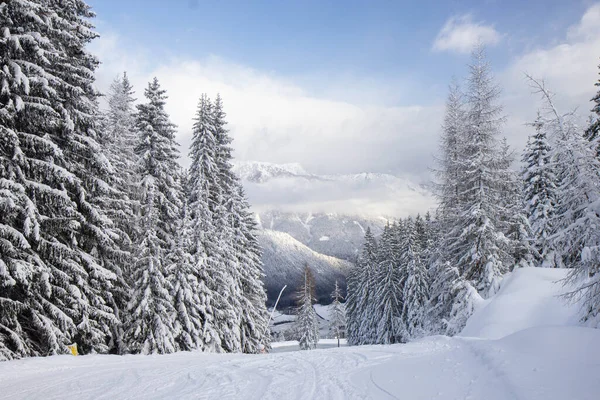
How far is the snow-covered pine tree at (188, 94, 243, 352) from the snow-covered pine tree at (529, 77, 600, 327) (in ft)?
55.0

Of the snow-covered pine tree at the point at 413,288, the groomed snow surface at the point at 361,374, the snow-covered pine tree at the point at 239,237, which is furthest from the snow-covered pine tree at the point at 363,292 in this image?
the groomed snow surface at the point at 361,374

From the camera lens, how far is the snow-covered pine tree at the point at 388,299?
131ft

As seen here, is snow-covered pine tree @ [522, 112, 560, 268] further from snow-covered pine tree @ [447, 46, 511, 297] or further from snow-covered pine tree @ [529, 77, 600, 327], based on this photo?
snow-covered pine tree @ [529, 77, 600, 327]

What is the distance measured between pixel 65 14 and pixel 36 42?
→ 10.7 feet

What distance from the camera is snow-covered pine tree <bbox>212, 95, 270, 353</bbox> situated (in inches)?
1001

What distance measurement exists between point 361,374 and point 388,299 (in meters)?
33.9

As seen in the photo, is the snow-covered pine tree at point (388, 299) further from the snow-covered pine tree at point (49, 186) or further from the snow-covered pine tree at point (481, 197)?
the snow-covered pine tree at point (49, 186)

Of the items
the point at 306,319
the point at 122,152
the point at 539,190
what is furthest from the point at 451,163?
the point at 306,319

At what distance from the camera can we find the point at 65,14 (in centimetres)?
1499

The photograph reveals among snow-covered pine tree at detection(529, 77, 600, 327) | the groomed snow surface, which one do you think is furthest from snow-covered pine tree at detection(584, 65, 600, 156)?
the groomed snow surface

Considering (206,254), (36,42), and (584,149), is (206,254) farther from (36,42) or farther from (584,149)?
(584,149)

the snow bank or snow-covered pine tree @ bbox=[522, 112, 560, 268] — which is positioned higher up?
snow-covered pine tree @ bbox=[522, 112, 560, 268]

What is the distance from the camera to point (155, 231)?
19.1 m

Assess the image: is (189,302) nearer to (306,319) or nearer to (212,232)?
(212,232)
